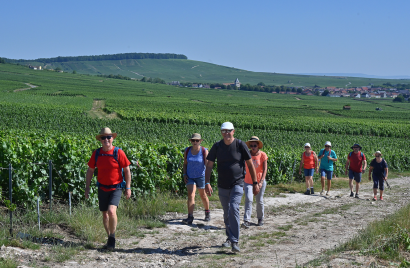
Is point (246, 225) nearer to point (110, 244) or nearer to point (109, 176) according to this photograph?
point (110, 244)

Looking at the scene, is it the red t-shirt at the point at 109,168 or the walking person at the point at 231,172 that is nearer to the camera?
the red t-shirt at the point at 109,168

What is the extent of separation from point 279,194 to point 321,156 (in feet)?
6.36

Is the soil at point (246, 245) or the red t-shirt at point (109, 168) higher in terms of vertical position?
the red t-shirt at point (109, 168)

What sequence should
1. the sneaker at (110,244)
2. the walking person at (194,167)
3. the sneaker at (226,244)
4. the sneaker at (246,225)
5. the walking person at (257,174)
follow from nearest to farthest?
the sneaker at (110,244) → the sneaker at (226,244) → the walking person at (194,167) → the walking person at (257,174) → the sneaker at (246,225)

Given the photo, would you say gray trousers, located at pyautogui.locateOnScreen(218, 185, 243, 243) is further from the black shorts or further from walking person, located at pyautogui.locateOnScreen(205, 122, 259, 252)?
the black shorts

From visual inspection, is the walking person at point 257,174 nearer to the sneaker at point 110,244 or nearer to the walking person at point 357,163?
the sneaker at point 110,244

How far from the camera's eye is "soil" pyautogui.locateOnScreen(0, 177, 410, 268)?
596 centimetres

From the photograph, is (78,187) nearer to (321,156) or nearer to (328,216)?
(328,216)

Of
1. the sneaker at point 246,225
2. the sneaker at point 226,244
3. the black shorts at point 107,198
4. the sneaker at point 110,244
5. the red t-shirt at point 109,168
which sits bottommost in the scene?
the sneaker at point 246,225

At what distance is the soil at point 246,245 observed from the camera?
19.6 feet

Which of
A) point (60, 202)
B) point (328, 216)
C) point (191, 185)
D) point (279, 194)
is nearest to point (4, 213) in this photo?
point (60, 202)

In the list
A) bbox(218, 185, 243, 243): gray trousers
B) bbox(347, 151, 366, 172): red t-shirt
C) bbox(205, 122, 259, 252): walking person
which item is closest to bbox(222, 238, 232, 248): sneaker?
bbox(205, 122, 259, 252): walking person

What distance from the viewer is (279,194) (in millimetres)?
13648

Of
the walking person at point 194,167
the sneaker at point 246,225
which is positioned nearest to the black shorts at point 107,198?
the walking person at point 194,167
